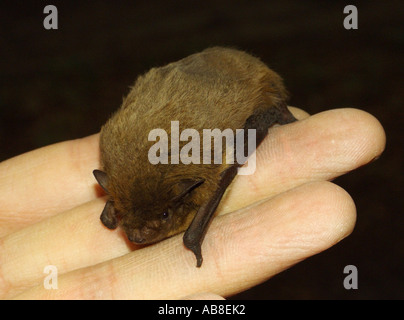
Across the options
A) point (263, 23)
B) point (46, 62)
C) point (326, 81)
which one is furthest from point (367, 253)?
point (46, 62)

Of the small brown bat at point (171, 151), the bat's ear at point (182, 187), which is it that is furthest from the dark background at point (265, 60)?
the bat's ear at point (182, 187)

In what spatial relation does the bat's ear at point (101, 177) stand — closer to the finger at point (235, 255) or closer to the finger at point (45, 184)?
the finger at point (235, 255)

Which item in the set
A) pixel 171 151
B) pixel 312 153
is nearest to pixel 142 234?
pixel 171 151

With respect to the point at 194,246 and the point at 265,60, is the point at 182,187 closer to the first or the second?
the point at 194,246

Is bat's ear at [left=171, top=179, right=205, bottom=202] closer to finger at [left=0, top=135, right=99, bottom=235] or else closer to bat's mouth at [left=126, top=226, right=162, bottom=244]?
bat's mouth at [left=126, top=226, right=162, bottom=244]

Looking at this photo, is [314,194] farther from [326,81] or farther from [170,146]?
[326,81]

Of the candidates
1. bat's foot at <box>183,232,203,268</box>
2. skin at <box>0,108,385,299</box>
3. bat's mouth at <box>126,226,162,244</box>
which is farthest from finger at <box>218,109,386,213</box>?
bat's mouth at <box>126,226,162,244</box>
